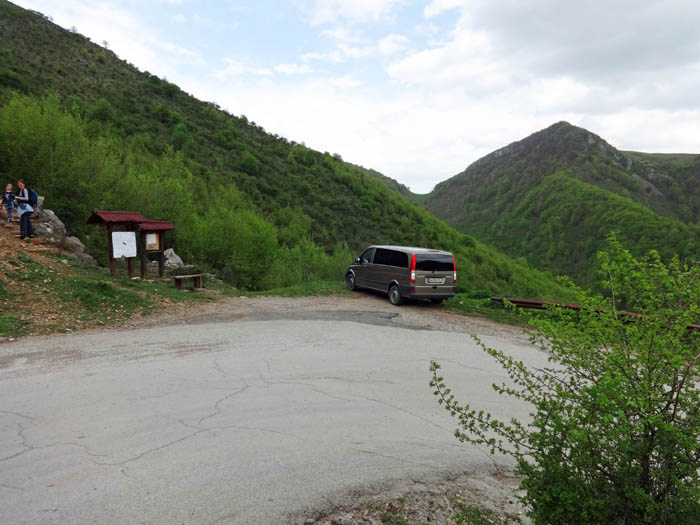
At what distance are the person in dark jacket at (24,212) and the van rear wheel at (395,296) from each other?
11.7m

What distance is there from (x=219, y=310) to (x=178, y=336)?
117 inches

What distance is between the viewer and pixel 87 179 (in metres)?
16.1

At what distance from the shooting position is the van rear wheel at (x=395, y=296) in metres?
13.6

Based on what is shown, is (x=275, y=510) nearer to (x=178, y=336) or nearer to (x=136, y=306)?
(x=178, y=336)

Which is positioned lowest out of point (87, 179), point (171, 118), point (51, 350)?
point (51, 350)

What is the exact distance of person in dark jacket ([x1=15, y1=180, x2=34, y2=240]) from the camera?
12.8 metres

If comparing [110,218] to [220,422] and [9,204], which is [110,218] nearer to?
[9,204]

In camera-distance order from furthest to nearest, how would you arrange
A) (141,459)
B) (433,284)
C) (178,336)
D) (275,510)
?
(433,284) → (178,336) → (141,459) → (275,510)

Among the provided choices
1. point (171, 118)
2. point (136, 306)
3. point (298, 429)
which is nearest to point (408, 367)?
point (298, 429)

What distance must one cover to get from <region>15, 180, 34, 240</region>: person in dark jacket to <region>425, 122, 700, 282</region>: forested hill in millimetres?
64620

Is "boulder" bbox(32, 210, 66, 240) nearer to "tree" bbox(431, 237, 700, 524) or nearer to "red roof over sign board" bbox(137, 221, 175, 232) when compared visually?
"red roof over sign board" bbox(137, 221, 175, 232)

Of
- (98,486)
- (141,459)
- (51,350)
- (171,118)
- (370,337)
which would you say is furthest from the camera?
(171,118)

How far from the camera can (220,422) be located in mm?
5043

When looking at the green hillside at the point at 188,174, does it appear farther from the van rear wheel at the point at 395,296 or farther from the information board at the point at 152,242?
the van rear wheel at the point at 395,296
